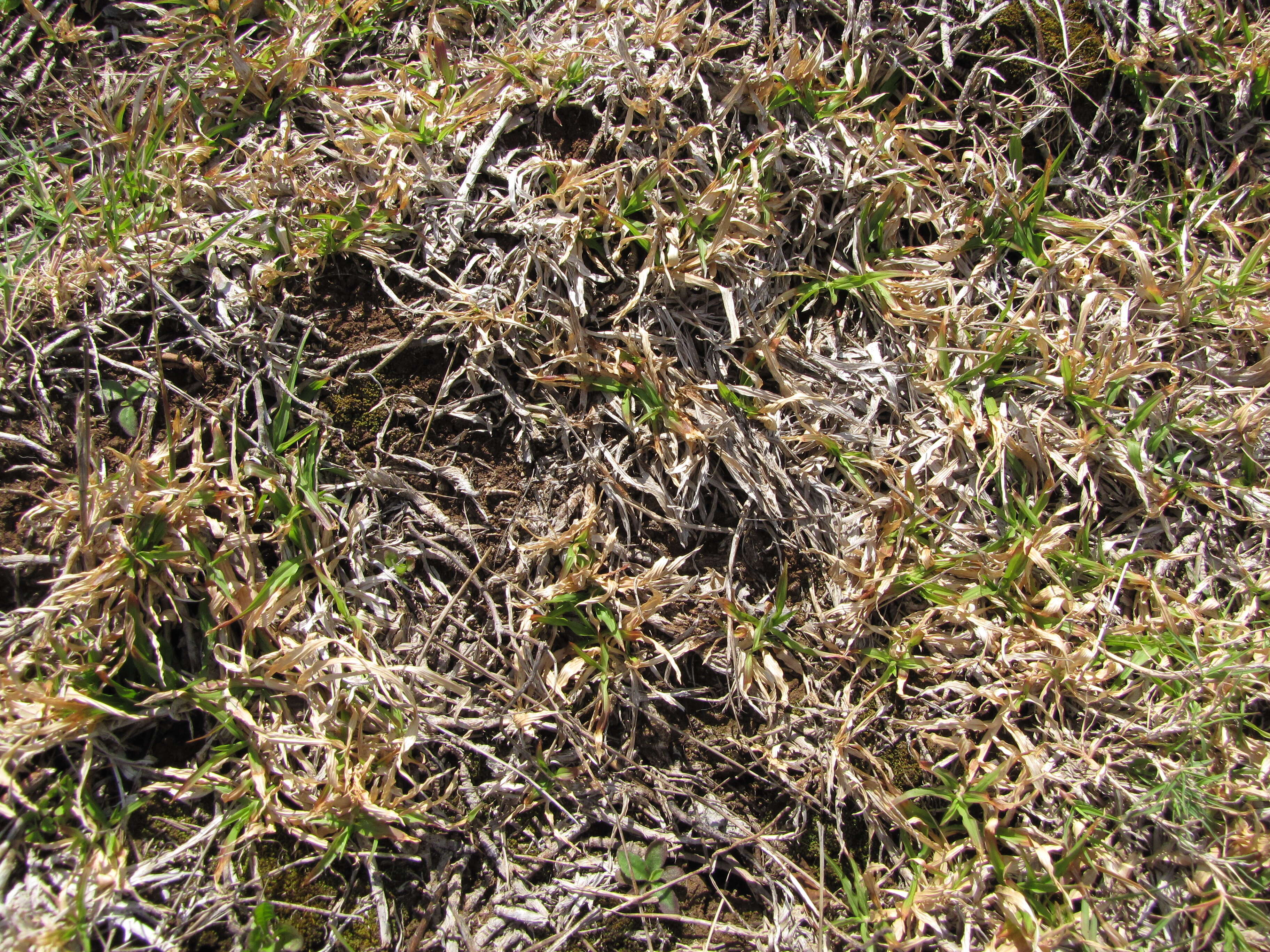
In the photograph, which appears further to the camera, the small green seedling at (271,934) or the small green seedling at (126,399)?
the small green seedling at (126,399)

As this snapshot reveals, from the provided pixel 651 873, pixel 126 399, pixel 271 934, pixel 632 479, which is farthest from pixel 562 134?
pixel 271 934

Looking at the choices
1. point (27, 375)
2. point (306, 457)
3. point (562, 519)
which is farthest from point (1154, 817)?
point (27, 375)

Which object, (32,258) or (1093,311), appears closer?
(32,258)

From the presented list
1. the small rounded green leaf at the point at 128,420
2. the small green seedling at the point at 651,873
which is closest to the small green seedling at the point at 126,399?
the small rounded green leaf at the point at 128,420

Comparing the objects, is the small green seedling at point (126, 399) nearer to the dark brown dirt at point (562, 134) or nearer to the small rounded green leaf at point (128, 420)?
the small rounded green leaf at point (128, 420)

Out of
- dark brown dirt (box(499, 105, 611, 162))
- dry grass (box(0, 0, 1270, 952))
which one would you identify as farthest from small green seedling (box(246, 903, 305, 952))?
dark brown dirt (box(499, 105, 611, 162))

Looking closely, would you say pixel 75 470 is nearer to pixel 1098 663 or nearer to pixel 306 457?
pixel 306 457

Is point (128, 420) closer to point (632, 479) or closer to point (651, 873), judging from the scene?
point (632, 479)
